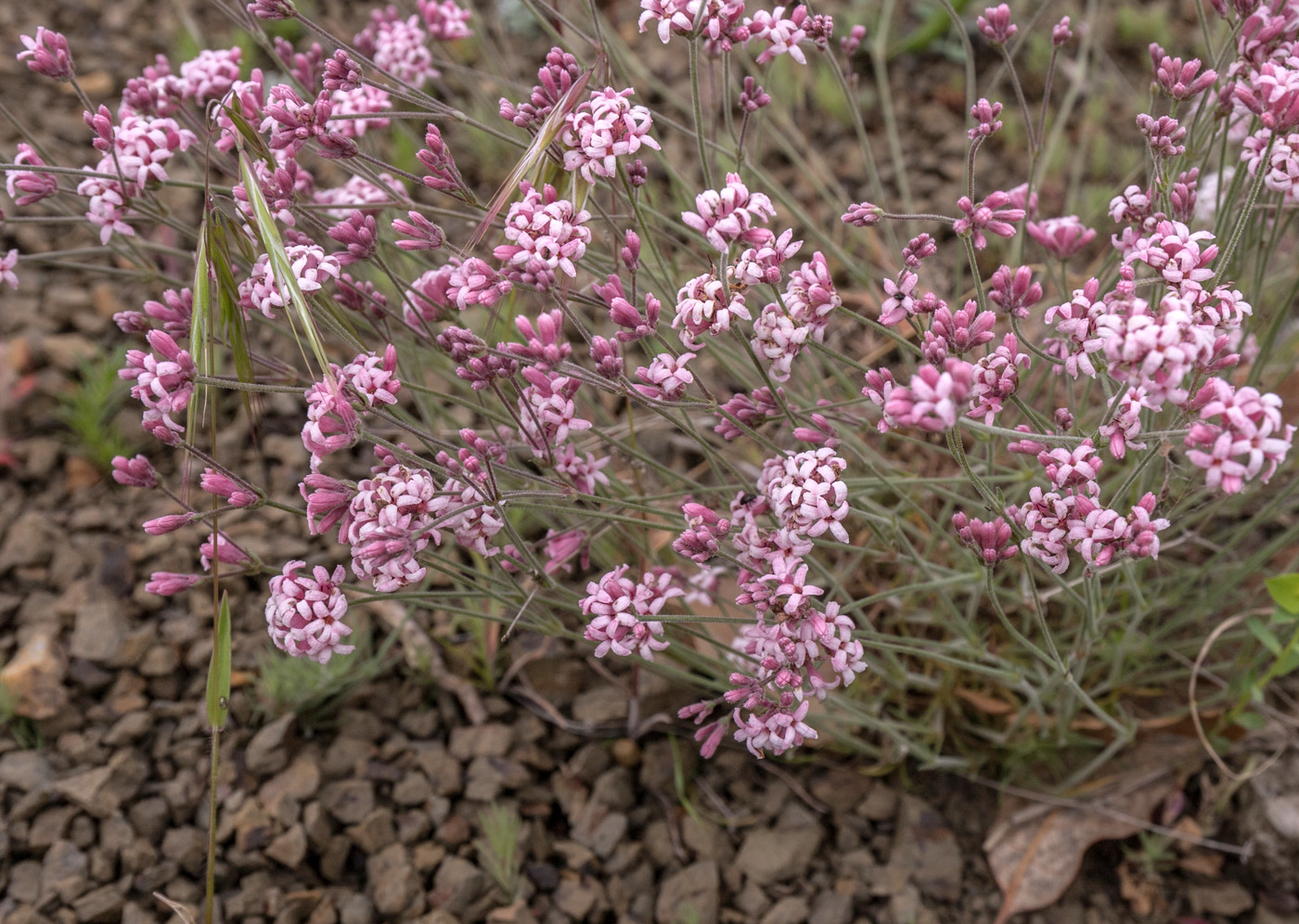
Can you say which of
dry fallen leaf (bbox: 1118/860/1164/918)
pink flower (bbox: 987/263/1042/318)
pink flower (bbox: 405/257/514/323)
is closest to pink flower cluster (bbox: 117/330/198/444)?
pink flower (bbox: 405/257/514/323)

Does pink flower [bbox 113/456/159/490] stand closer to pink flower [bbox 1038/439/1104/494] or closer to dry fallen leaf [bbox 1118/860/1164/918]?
pink flower [bbox 1038/439/1104/494]

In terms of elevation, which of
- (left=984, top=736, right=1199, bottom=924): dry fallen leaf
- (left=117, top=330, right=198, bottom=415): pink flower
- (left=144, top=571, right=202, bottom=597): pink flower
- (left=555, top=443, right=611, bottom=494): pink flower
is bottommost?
(left=984, top=736, right=1199, bottom=924): dry fallen leaf

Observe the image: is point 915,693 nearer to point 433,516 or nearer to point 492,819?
point 492,819

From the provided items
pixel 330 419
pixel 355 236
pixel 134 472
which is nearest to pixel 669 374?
pixel 330 419

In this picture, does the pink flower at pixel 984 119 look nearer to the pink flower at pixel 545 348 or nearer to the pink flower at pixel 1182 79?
the pink flower at pixel 1182 79

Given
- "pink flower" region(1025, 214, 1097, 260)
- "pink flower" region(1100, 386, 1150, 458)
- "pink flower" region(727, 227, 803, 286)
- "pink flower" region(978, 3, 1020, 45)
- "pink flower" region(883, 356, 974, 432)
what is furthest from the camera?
"pink flower" region(978, 3, 1020, 45)

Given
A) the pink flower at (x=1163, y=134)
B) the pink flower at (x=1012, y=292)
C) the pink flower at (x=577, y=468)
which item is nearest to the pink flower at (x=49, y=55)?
the pink flower at (x=577, y=468)
